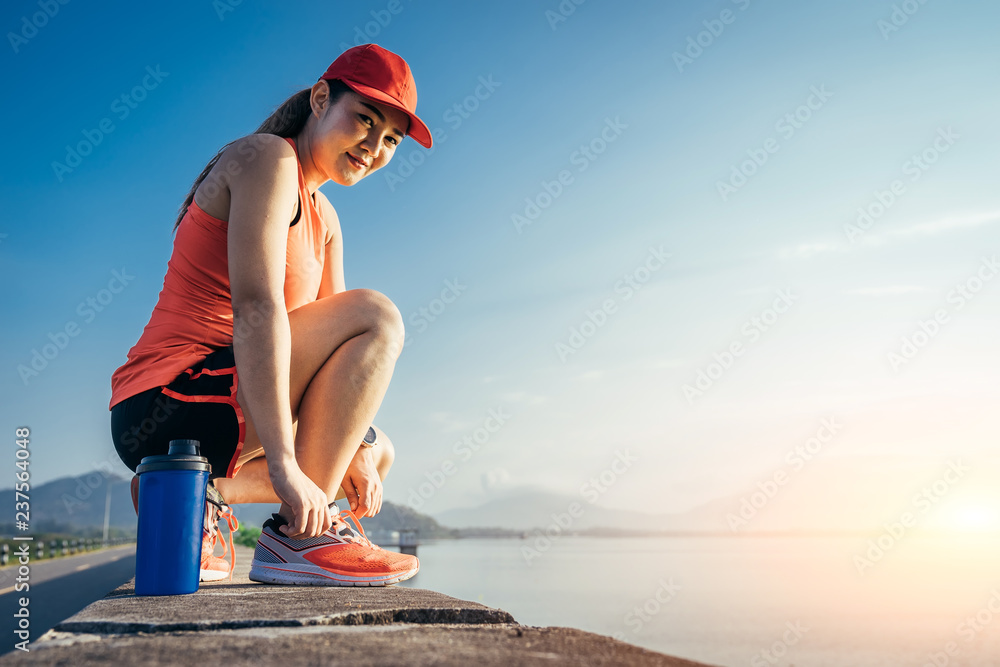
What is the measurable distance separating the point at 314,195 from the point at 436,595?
4.45 feet

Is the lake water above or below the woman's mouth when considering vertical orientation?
below

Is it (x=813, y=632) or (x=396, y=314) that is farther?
(x=813, y=632)

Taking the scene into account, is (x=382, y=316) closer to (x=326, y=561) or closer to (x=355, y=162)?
(x=355, y=162)

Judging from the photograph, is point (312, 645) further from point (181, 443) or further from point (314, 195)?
point (314, 195)

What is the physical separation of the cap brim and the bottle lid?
1.12 m

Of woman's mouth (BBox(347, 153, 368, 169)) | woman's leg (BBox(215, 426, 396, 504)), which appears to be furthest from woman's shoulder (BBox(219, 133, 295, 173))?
woman's leg (BBox(215, 426, 396, 504))

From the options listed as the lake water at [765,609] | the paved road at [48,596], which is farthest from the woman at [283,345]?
the lake water at [765,609]

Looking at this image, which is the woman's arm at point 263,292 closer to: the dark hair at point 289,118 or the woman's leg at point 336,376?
the woman's leg at point 336,376

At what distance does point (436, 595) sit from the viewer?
1.61 meters

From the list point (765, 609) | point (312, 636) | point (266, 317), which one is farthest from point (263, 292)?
point (765, 609)

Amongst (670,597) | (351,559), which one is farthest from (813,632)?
(351,559)

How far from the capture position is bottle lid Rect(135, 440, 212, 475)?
1.53 meters

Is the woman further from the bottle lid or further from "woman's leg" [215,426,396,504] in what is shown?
the bottle lid

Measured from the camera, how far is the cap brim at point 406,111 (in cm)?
198
